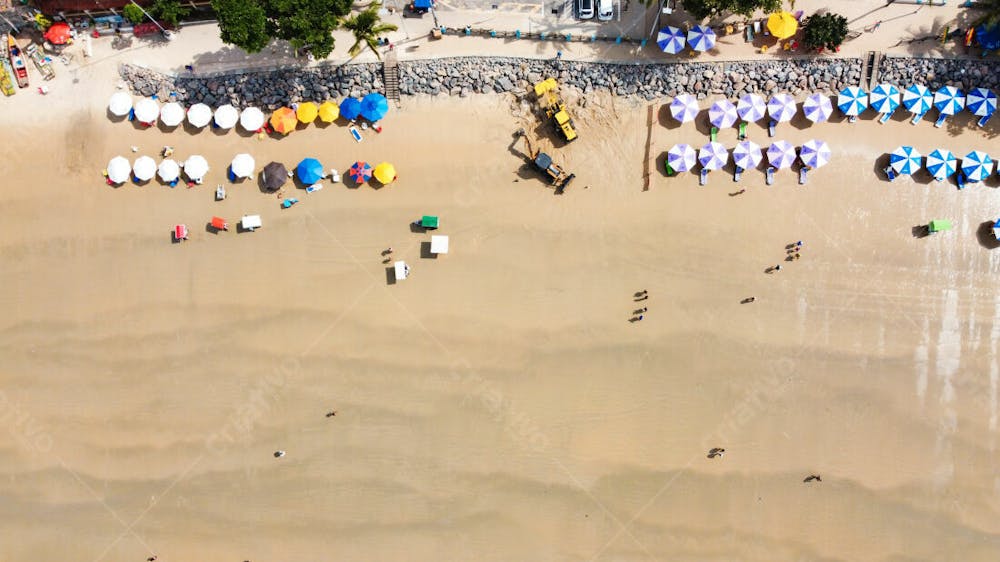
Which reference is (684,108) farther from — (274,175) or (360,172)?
(274,175)

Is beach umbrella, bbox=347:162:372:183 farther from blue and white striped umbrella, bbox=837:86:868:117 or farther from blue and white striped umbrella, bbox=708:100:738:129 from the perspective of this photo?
blue and white striped umbrella, bbox=837:86:868:117

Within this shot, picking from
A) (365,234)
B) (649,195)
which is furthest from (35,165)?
(649,195)

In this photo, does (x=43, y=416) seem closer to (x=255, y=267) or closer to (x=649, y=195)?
(x=255, y=267)

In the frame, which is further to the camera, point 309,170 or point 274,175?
point 274,175

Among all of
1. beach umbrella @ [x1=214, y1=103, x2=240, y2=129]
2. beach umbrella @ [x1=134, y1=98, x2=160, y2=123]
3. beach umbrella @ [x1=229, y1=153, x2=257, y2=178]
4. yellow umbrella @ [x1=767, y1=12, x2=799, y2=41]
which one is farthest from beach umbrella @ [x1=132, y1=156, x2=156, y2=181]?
yellow umbrella @ [x1=767, y1=12, x2=799, y2=41]

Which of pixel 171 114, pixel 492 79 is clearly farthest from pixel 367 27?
pixel 171 114

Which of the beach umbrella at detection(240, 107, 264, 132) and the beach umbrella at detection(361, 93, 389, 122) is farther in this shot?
the beach umbrella at detection(240, 107, 264, 132)

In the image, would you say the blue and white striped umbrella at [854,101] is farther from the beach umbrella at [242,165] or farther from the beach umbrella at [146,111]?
the beach umbrella at [146,111]
